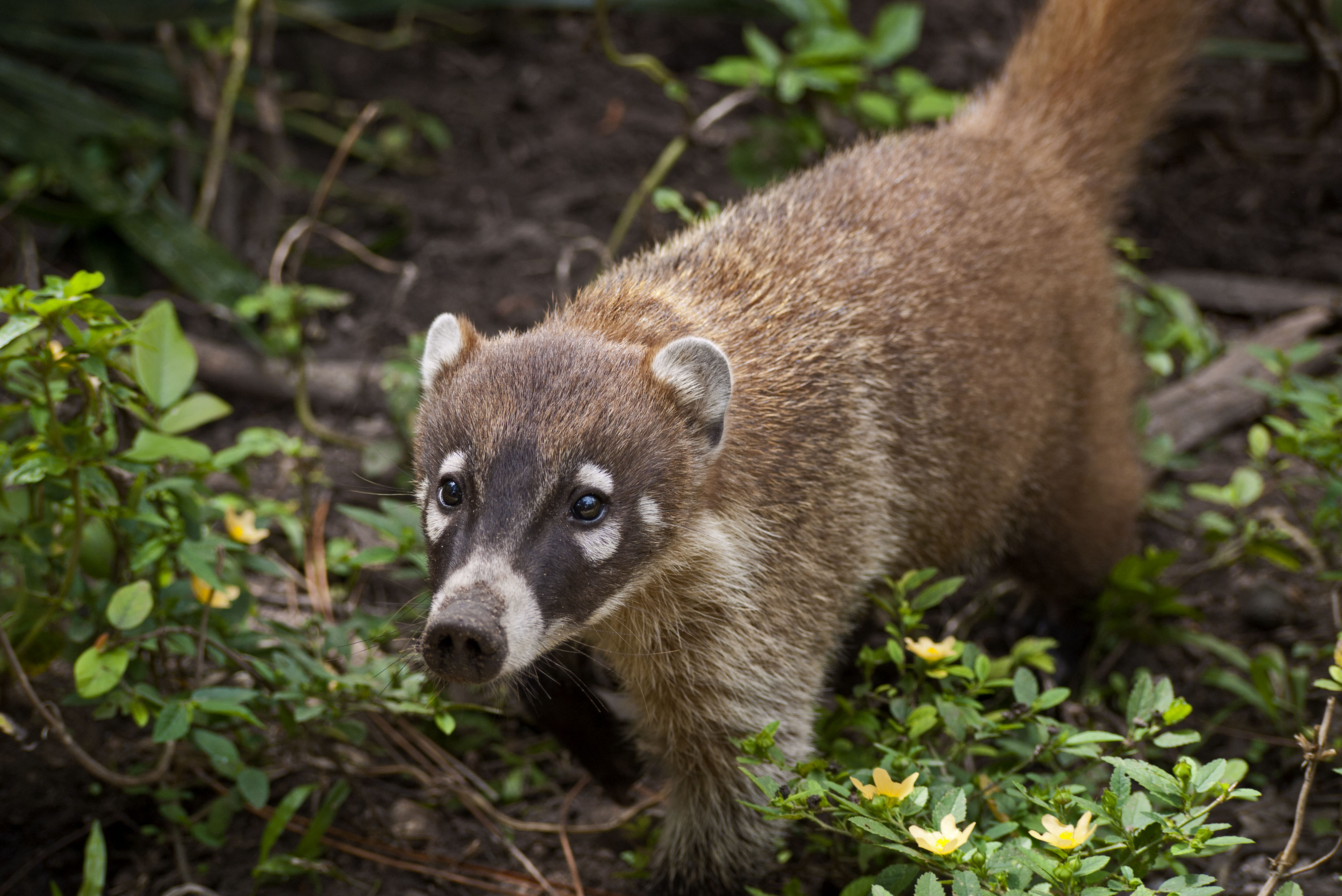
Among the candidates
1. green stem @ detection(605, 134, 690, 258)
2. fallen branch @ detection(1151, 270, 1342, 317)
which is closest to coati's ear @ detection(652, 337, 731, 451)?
green stem @ detection(605, 134, 690, 258)

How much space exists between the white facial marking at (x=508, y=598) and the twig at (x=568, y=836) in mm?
1219

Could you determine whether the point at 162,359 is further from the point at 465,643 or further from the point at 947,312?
the point at 947,312

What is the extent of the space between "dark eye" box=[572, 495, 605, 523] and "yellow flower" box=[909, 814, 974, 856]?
3.56ft

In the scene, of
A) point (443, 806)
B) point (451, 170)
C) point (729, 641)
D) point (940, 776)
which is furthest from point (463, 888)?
point (451, 170)

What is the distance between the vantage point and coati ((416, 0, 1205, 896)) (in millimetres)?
2996

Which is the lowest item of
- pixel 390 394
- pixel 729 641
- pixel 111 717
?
pixel 111 717

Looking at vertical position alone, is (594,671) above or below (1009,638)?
above

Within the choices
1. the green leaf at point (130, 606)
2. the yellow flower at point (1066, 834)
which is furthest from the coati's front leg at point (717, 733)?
the green leaf at point (130, 606)

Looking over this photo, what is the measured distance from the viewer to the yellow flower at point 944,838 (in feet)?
8.18

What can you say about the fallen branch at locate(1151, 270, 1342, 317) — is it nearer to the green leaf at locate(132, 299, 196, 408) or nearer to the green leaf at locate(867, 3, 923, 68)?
the green leaf at locate(867, 3, 923, 68)

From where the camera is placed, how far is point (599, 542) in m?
3.00

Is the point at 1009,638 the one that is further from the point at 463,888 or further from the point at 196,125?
the point at 196,125

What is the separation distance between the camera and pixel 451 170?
6.93 m

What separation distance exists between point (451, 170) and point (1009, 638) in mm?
4186
